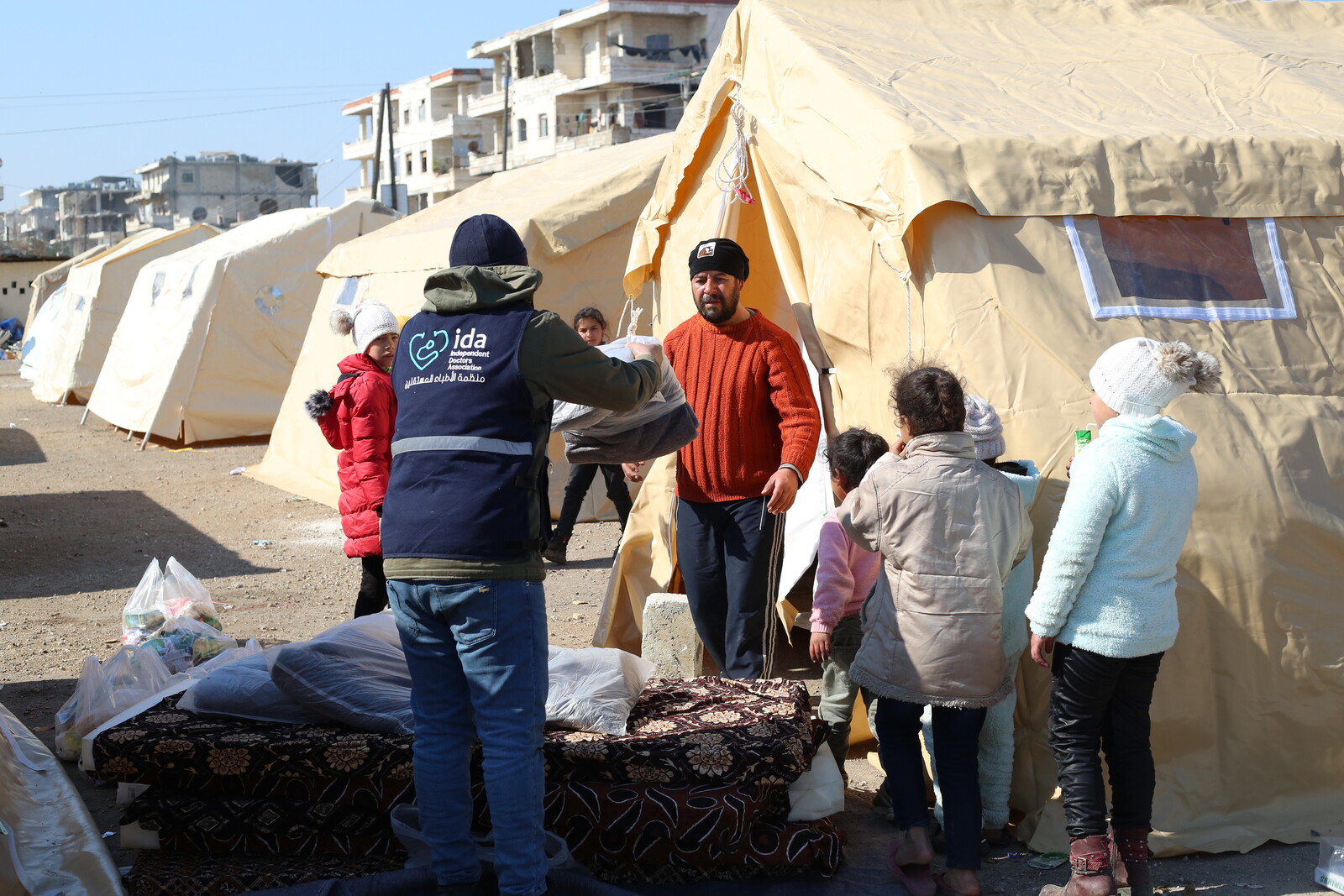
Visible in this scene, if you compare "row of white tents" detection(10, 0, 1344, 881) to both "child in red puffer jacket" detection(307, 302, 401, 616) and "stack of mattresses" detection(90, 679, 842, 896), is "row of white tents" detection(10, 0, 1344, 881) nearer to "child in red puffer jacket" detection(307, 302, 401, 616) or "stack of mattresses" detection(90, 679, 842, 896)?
"stack of mattresses" detection(90, 679, 842, 896)

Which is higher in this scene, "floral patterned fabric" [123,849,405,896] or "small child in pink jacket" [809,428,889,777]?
"small child in pink jacket" [809,428,889,777]

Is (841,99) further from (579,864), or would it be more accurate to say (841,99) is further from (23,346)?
(23,346)

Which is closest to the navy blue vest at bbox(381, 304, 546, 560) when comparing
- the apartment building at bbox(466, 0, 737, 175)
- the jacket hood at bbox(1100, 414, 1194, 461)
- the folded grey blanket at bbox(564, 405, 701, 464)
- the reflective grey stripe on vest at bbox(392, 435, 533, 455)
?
the reflective grey stripe on vest at bbox(392, 435, 533, 455)

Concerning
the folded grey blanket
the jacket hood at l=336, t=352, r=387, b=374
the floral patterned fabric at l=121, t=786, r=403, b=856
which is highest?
the jacket hood at l=336, t=352, r=387, b=374

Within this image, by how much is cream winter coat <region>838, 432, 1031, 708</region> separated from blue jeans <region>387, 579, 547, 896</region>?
1.02 metres

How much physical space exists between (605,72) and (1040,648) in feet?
164

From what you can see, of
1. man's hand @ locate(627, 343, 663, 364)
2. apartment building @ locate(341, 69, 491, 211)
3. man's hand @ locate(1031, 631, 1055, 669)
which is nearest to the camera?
man's hand @ locate(1031, 631, 1055, 669)

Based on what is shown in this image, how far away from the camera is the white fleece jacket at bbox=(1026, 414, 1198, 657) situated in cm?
320

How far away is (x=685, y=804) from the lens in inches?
141

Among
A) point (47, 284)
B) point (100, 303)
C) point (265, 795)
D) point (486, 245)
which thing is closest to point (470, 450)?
point (486, 245)

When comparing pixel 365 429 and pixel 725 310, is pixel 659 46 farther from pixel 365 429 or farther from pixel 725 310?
pixel 725 310

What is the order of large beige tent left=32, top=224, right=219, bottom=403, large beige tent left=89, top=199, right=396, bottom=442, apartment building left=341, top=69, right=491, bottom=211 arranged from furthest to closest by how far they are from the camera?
apartment building left=341, top=69, right=491, bottom=211 < large beige tent left=32, top=224, right=219, bottom=403 < large beige tent left=89, top=199, right=396, bottom=442

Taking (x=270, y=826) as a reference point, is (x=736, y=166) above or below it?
above

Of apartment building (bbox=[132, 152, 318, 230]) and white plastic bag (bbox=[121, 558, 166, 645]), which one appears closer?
white plastic bag (bbox=[121, 558, 166, 645])
